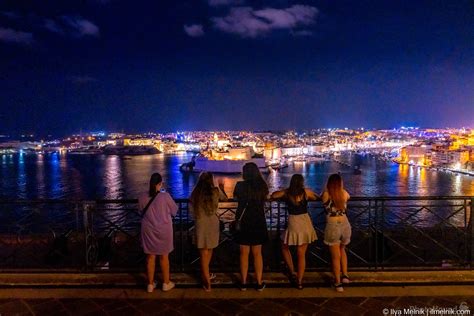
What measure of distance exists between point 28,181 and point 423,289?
55.7 m

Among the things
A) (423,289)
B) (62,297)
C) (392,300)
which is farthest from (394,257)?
(62,297)

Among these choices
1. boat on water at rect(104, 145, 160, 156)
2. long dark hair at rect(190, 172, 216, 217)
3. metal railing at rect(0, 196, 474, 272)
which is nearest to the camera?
long dark hair at rect(190, 172, 216, 217)

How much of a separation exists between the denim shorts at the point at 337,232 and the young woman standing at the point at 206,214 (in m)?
1.32

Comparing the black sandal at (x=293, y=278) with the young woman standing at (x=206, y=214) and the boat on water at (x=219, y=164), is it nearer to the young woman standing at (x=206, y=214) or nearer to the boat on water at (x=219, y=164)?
the young woman standing at (x=206, y=214)

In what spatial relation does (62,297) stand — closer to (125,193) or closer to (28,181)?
(125,193)

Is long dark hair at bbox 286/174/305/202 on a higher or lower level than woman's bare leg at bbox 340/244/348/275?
higher

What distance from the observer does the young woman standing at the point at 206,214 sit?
3873 millimetres

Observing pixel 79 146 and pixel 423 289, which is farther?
pixel 79 146

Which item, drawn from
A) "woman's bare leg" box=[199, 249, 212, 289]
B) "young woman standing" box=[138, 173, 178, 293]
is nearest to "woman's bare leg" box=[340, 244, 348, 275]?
"woman's bare leg" box=[199, 249, 212, 289]

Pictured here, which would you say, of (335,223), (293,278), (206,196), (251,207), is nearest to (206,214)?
(206,196)

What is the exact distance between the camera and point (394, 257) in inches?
273

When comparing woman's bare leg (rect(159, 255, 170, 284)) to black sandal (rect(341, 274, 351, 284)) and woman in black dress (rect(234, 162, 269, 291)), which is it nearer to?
woman in black dress (rect(234, 162, 269, 291))

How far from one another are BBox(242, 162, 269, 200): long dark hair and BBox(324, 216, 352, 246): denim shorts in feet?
2.99

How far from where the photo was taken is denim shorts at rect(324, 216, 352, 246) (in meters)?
4.00
